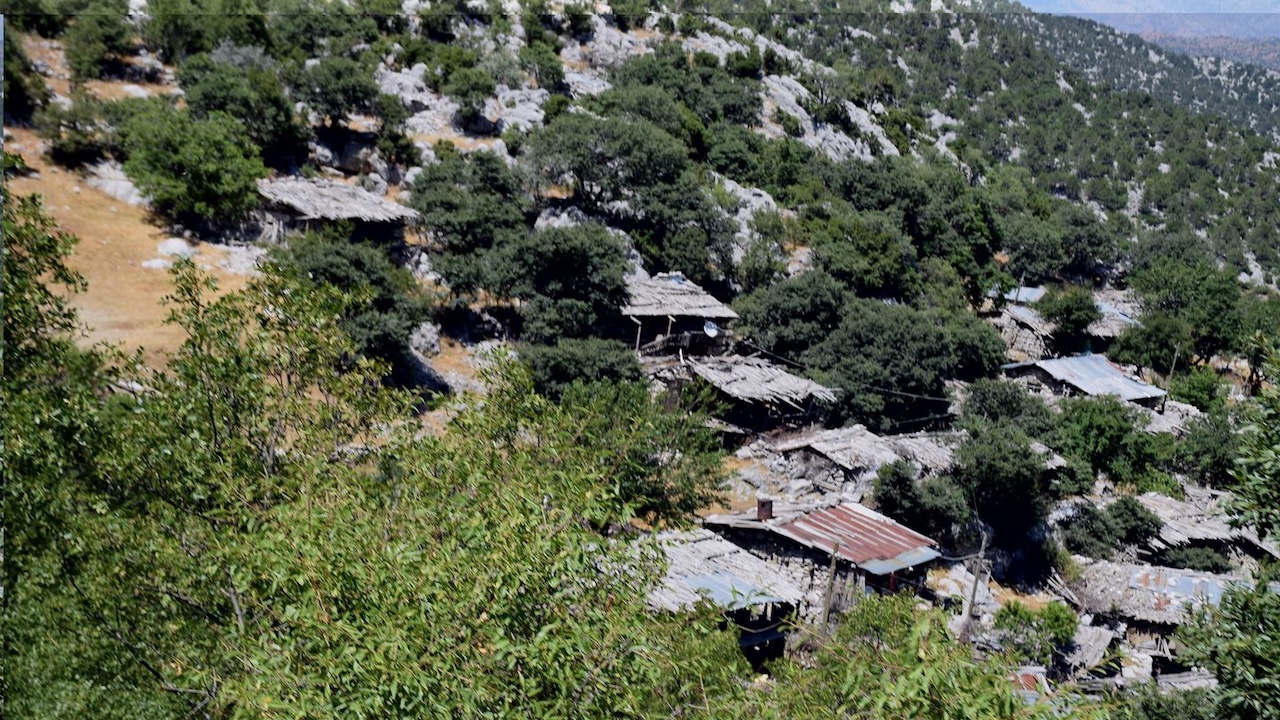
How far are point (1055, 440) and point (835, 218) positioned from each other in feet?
63.1

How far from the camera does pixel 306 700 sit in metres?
6.48

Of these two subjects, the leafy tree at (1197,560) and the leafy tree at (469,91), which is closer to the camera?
the leafy tree at (1197,560)

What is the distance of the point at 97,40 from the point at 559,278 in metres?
24.9

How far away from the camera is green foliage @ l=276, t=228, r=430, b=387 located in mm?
28141

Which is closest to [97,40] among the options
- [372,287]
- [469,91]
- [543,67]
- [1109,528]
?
[469,91]

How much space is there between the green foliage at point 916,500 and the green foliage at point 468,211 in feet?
54.1

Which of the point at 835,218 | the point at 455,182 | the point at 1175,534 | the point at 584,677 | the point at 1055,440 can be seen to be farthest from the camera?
the point at 835,218

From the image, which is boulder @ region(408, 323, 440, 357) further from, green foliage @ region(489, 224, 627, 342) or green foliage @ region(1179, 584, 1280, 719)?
green foliage @ region(1179, 584, 1280, 719)

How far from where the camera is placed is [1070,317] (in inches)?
2047

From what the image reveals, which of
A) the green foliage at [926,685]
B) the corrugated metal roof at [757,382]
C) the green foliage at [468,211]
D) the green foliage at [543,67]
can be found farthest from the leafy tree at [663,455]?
the green foliage at [543,67]

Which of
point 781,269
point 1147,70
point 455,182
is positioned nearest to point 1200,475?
point 781,269

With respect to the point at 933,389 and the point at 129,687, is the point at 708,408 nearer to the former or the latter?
the point at 933,389

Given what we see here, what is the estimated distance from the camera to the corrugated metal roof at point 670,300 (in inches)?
1455

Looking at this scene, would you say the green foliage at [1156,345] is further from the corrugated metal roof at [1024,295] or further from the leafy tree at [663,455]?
the leafy tree at [663,455]
